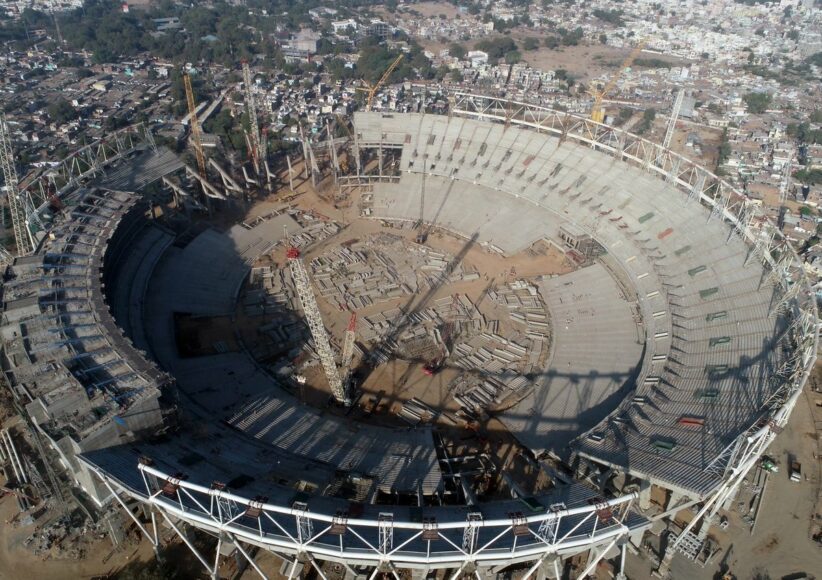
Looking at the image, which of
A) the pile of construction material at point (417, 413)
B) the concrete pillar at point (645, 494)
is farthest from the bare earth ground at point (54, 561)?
the concrete pillar at point (645, 494)

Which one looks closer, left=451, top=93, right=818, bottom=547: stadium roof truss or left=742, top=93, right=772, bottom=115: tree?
left=451, top=93, right=818, bottom=547: stadium roof truss

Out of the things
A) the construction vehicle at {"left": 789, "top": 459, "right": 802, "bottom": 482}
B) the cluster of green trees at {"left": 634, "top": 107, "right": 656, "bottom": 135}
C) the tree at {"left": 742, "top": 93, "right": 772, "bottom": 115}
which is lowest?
the construction vehicle at {"left": 789, "top": 459, "right": 802, "bottom": 482}

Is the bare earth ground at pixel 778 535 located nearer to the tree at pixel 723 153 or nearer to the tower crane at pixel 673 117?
the tower crane at pixel 673 117

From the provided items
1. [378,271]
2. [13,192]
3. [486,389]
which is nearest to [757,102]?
[378,271]

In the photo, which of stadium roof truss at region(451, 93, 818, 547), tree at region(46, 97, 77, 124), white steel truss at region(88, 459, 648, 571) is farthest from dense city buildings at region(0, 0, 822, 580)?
tree at region(46, 97, 77, 124)

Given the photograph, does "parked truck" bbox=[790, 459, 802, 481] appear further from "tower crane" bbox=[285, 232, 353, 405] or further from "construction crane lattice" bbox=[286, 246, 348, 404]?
"construction crane lattice" bbox=[286, 246, 348, 404]

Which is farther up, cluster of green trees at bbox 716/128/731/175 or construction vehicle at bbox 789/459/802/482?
cluster of green trees at bbox 716/128/731/175
